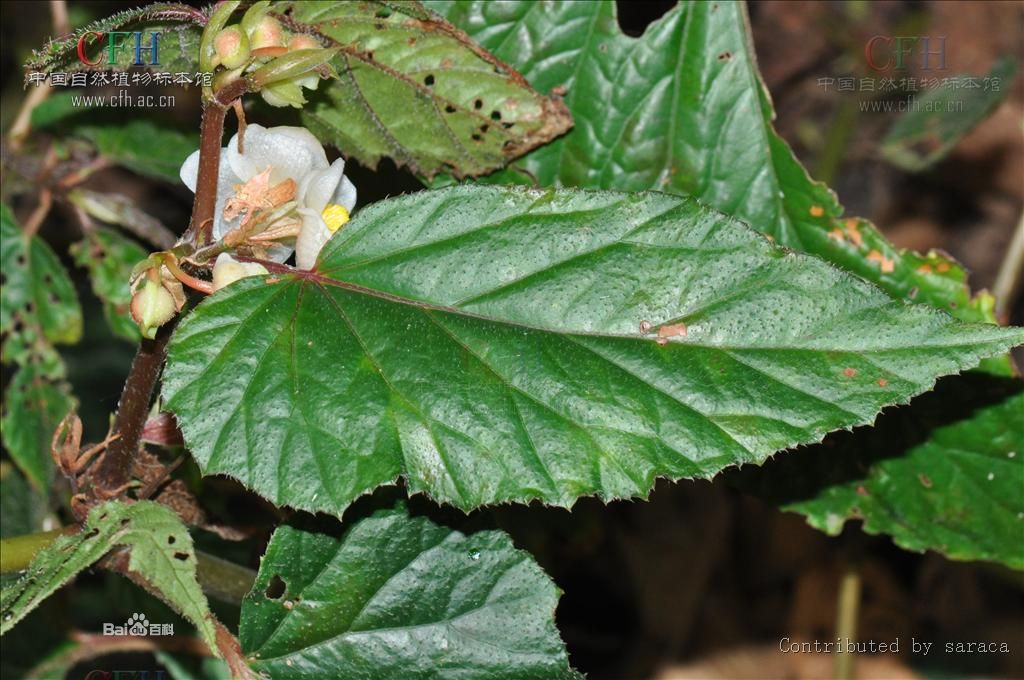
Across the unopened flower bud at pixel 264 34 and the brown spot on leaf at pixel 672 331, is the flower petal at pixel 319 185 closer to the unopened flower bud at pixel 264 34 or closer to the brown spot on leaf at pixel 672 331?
the unopened flower bud at pixel 264 34

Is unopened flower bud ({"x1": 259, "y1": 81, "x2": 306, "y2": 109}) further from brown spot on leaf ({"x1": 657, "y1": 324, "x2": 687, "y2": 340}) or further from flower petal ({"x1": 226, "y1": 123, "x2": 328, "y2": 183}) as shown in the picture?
brown spot on leaf ({"x1": 657, "y1": 324, "x2": 687, "y2": 340})

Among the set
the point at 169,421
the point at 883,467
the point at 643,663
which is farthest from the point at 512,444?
the point at 643,663

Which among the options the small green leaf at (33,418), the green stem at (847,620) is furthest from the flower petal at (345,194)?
the green stem at (847,620)

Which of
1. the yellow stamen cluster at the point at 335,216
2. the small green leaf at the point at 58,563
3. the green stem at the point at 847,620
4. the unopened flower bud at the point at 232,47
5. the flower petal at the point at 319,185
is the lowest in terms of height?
the green stem at the point at 847,620

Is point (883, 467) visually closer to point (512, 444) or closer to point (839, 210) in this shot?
point (839, 210)

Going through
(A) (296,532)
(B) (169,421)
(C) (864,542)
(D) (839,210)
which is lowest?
(C) (864,542)

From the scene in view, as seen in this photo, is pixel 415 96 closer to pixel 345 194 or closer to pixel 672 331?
pixel 345 194
